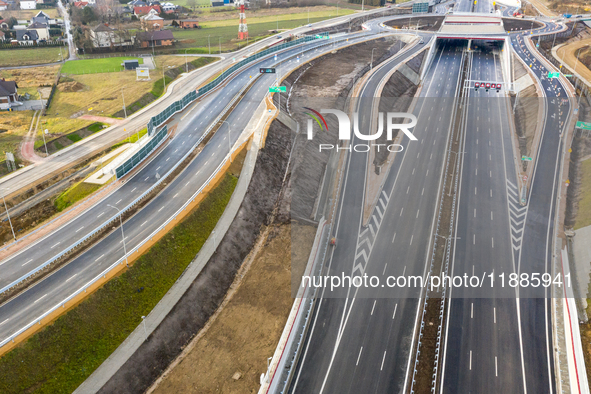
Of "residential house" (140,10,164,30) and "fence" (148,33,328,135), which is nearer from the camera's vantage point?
"fence" (148,33,328,135)

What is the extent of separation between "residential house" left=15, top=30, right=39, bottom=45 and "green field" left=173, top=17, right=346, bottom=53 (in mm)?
48012

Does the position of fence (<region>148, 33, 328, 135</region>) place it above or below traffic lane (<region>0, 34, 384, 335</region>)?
above

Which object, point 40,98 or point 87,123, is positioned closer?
point 87,123

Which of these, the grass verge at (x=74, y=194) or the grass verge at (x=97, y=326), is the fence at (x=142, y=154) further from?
the grass verge at (x=97, y=326)

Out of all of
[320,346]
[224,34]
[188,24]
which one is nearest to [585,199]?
[320,346]

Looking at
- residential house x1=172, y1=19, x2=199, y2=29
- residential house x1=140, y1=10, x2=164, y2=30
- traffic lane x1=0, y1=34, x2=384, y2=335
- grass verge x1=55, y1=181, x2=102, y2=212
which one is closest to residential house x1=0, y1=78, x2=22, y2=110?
grass verge x1=55, y1=181, x2=102, y2=212

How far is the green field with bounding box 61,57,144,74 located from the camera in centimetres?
12093

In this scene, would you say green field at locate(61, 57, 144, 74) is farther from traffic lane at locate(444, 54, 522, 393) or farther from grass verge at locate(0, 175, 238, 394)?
traffic lane at locate(444, 54, 522, 393)

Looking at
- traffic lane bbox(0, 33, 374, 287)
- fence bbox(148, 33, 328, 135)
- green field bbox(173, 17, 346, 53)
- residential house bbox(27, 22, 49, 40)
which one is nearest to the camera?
traffic lane bbox(0, 33, 374, 287)

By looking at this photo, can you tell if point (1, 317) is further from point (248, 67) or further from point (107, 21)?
point (107, 21)

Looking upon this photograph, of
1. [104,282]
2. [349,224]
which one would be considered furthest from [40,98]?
[349,224]

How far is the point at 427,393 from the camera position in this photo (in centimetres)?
4003

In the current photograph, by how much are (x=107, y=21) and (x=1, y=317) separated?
6282 inches

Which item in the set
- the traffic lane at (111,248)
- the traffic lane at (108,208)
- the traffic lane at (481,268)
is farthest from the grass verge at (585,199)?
the traffic lane at (108,208)
